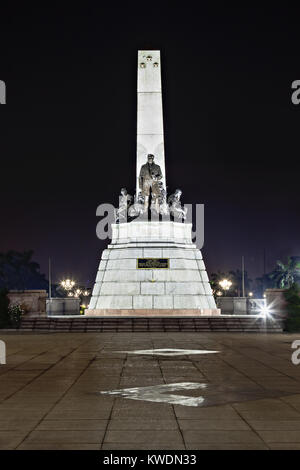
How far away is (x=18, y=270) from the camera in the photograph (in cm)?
11519

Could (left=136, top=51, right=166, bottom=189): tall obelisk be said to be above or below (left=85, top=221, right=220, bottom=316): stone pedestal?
above

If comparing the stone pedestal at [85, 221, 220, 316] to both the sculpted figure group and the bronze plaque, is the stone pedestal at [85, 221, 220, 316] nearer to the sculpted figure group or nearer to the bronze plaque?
the bronze plaque

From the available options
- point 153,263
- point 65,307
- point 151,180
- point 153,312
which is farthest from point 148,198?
point 65,307

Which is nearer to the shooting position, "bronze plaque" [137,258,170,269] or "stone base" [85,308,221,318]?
"stone base" [85,308,221,318]

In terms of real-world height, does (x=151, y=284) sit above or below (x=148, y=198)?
below

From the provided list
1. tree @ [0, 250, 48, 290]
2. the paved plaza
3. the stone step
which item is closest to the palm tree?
tree @ [0, 250, 48, 290]

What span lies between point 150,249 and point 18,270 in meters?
82.2

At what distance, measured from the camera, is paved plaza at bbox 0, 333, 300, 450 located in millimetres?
7992

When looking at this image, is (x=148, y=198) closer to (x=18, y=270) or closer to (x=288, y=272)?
(x=288, y=272)

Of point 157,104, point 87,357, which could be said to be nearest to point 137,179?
point 157,104

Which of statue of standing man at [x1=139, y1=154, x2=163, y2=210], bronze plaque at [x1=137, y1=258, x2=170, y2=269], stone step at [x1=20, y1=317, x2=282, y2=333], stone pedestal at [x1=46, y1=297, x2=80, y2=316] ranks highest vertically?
statue of standing man at [x1=139, y1=154, x2=163, y2=210]

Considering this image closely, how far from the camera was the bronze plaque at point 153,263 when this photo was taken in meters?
35.6

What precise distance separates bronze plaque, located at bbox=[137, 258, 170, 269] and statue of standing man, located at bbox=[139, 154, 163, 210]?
3493mm

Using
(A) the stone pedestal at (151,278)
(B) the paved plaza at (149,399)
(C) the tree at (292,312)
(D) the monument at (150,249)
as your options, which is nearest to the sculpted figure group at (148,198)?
(D) the monument at (150,249)
